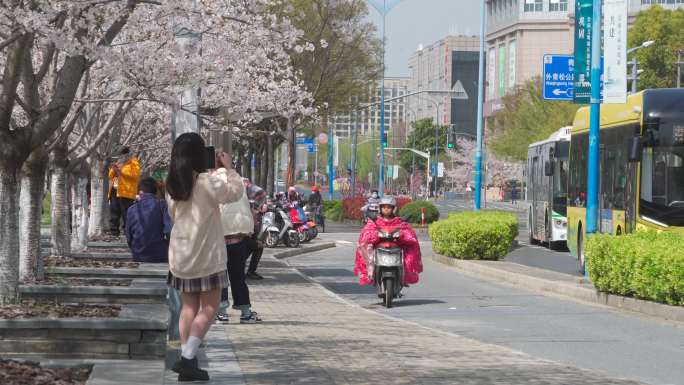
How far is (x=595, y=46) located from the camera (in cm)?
2116

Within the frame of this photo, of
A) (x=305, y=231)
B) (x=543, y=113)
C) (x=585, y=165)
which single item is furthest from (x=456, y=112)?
(x=585, y=165)

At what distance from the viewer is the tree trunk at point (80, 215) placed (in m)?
20.8

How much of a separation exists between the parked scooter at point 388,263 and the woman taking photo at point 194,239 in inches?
366

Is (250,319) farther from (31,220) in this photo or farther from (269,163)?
(269,163)

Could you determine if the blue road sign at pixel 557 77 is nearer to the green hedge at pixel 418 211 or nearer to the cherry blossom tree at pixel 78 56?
the green hedge at pixel 418 211

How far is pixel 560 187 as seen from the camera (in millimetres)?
34375

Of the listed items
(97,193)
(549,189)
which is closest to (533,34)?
(549,189)

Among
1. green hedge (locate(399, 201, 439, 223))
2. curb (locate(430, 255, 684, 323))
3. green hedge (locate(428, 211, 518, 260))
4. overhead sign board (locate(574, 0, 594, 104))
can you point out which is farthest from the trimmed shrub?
overhead sign board (locate(574, 0, 594, 104))

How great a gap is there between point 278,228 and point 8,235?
80.1 ft

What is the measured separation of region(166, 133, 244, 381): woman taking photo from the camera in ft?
29.6

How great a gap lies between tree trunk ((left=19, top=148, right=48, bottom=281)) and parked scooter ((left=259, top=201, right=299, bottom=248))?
66.5 feet

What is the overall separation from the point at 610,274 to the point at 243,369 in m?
9.18

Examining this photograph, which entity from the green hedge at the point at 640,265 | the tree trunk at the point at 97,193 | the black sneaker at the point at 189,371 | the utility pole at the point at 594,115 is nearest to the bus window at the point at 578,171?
the utility pole at the point at 594,115

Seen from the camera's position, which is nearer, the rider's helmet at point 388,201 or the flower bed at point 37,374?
the flower bed at point 37,374
